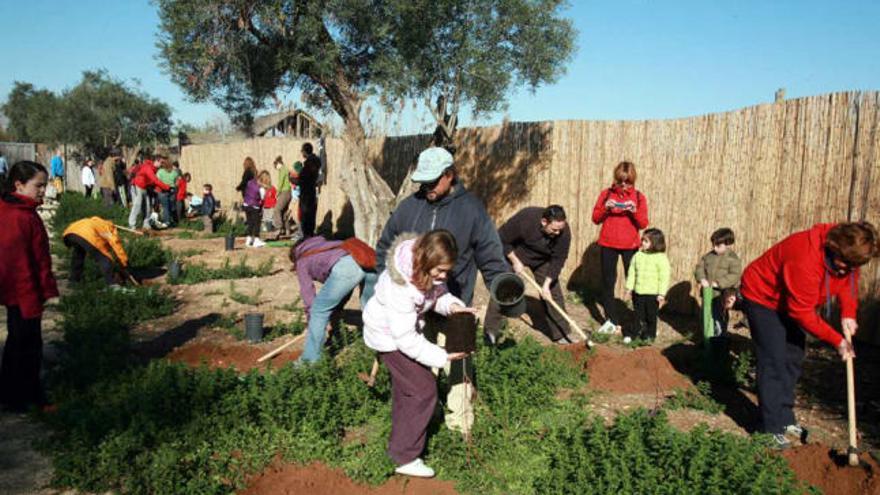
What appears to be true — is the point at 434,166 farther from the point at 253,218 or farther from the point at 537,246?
the point at 253,218

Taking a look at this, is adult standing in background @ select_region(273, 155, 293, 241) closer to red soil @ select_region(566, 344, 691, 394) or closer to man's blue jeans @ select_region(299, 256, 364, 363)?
man's blue jeans @ select_region(299, 256, 364, 363)

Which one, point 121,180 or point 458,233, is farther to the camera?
point 121,180

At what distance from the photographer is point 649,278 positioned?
21.5ft

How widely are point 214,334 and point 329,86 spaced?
4698 millimetres

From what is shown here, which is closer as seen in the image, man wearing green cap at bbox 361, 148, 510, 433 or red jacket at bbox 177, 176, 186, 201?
man wearing green cap at bbox 361, 148, 510, 433

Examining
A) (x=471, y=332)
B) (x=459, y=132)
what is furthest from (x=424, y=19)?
(x=471, y=332)

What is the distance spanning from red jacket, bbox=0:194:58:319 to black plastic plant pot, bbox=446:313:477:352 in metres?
3.14

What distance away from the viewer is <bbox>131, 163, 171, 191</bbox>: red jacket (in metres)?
14.3

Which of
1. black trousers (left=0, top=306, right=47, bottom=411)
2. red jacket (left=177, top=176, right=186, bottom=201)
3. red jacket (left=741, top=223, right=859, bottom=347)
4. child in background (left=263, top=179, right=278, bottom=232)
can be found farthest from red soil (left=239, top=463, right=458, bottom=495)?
red jacket (left=177, top=176, right=186, bottom=201)

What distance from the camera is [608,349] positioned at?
6.53 m

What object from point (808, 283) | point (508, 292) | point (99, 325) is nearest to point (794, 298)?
point (808, 283)

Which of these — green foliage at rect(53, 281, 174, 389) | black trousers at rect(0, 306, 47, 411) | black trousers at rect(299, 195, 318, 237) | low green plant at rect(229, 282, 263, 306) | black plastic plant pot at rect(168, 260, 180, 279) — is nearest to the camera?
black trousers at rect(0, 306, 47, 411)

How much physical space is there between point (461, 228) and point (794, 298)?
2.20 metres

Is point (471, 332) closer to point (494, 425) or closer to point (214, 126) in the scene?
point (494, 425)
